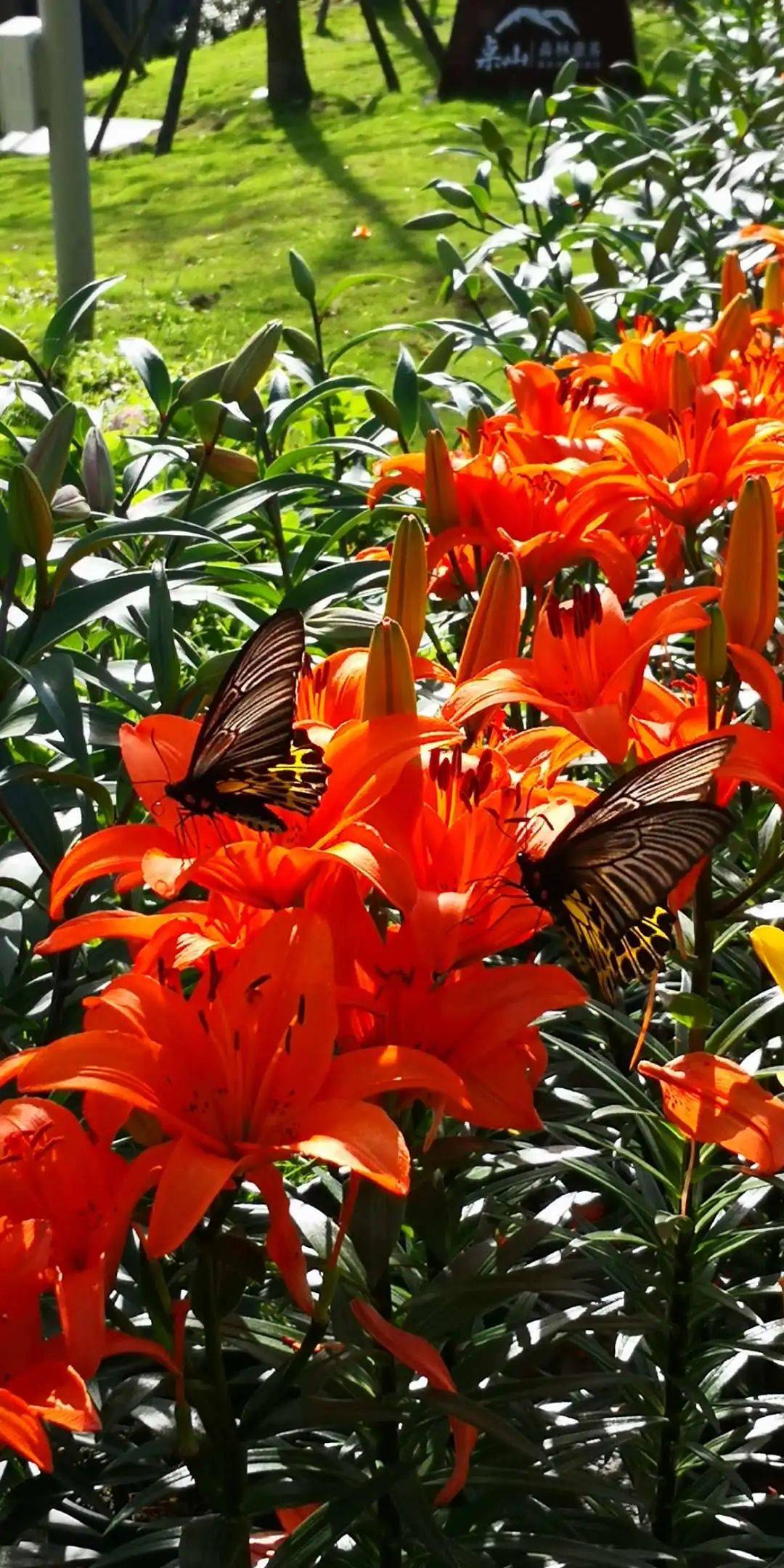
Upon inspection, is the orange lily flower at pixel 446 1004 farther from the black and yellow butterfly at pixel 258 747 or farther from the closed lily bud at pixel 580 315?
the closed lily bud at pixel 580 315

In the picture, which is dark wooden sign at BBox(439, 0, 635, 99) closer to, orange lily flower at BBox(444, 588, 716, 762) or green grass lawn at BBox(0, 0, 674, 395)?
green grass lawn at BBox(0, 0, 674, 395)

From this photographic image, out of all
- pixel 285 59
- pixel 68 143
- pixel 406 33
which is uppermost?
pixel 406 33

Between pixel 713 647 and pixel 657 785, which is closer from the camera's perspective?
pixel 657 785

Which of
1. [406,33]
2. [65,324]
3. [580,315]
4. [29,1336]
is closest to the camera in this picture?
[29,1336]

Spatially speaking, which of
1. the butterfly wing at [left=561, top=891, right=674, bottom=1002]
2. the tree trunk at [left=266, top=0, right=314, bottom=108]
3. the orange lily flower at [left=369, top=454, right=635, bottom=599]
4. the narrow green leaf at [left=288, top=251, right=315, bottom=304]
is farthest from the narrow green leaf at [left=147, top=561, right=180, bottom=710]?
the tree trunk at [left=266, top=0, right=314, bottom=108]

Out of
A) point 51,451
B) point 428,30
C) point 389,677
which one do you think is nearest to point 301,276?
point 51,451

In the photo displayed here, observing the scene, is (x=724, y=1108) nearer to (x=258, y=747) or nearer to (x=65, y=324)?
(x=258, y=747)

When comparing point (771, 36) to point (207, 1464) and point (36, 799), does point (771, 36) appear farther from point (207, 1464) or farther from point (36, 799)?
point (207, 1464)
